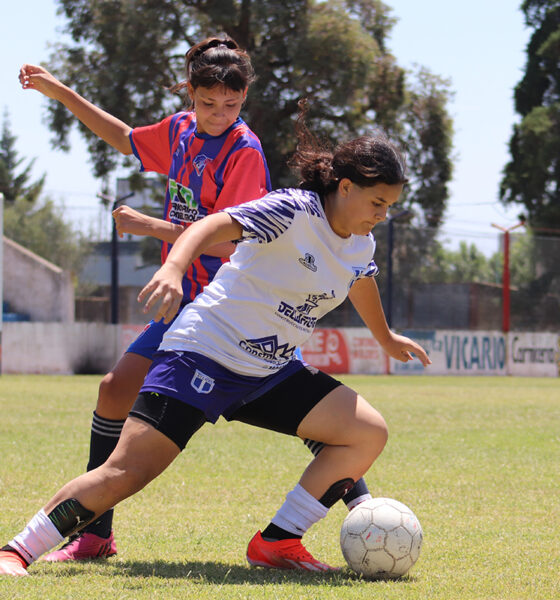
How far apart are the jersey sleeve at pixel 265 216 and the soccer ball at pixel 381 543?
1.30 metres

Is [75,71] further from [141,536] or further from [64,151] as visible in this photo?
[141,536]

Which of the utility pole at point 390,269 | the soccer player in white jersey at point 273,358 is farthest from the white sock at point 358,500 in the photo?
the utility pole at point 390,269

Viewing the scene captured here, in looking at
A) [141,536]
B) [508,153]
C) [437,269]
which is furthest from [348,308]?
[508,153]

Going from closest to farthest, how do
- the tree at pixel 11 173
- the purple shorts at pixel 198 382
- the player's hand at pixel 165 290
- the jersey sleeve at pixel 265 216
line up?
the player's hand at pixel 165 290 → the jersey sleeve at pixel 265 216 → the purple shorts at pixel 198 382 → the tree at pixel 11 173

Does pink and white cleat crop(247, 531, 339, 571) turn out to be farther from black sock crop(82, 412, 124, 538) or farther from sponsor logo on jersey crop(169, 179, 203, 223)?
sponsor logo on jersey crop(169, 179, 203, 223)

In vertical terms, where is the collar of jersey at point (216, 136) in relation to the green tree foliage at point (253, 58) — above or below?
below

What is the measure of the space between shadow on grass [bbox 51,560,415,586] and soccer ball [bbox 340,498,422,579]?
6cm

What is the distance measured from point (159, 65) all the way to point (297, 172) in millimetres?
26401

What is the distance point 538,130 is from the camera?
41219mm

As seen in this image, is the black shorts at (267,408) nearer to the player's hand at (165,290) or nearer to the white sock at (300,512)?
the white sock at (300,512)

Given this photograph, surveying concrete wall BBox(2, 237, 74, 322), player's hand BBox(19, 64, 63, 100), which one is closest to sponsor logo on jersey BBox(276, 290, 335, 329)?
player's hand BBox(19, 64, 63, 100)

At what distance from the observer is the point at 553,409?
1417cm

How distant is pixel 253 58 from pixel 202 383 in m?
27.2

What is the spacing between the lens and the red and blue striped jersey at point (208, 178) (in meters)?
4.03
